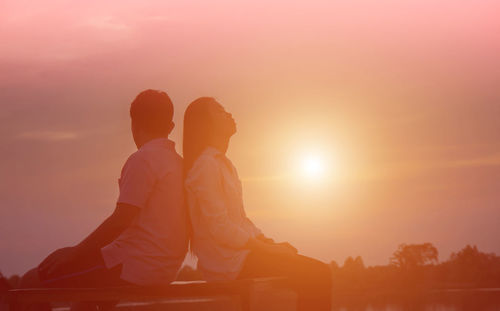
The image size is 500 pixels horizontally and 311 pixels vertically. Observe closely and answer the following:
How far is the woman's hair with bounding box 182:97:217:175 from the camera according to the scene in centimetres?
476

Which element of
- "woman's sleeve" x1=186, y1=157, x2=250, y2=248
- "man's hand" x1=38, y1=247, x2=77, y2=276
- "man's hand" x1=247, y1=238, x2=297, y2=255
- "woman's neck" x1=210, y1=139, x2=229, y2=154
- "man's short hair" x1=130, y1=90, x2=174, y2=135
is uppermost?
"man's short hair" x1=130, y1=90, x2=174, y2=135

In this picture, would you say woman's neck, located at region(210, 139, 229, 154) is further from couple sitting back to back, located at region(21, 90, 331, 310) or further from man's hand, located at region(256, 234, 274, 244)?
man's hand, located at region(256, 234, 274, 244)

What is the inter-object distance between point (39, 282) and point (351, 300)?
5.53 metres

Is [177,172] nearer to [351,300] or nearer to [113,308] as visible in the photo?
[113,308]

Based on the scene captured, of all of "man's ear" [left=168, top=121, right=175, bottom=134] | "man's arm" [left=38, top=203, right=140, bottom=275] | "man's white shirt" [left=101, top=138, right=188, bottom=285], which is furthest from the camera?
"man's ear" [left=168, top=121, right=175, bottom=134]

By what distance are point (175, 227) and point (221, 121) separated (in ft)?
2.84

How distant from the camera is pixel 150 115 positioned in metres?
4.80

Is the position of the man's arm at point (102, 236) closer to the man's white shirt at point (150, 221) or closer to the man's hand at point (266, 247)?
the man's white shirt at point (150, 221)

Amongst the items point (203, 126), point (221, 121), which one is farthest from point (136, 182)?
point (221, 121)

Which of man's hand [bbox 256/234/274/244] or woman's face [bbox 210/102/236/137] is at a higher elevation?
woman's face [bbox 210/102/236/137]

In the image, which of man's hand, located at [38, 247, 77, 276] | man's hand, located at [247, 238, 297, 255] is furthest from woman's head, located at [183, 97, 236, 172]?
man's hand, located at [38, 247, 77, 276]

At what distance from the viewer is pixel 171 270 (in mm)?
4797

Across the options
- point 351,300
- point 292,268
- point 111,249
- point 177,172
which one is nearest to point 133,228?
point 111,249

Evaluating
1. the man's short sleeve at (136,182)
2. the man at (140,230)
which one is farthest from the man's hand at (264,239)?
the man's short sleeve at (136,182)
